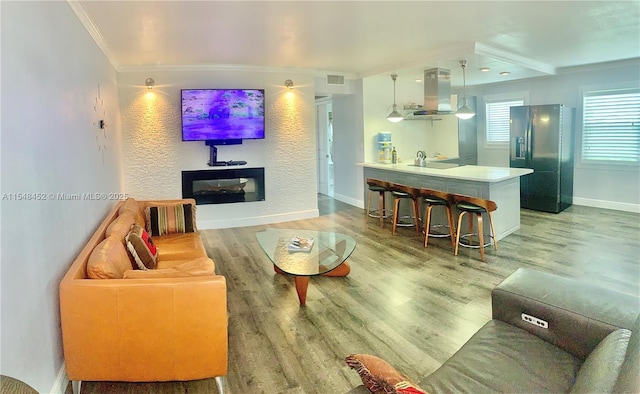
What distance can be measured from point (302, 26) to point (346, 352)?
3.06 m

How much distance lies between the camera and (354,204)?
8000 millimetres

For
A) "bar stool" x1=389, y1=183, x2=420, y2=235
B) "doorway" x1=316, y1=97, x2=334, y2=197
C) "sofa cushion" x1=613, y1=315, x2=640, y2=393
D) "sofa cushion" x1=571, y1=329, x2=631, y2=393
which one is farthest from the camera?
"doorway" x1=316, y1=97, x2=334, y2=197

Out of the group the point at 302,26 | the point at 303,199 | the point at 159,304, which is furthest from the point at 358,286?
the point at 303,199

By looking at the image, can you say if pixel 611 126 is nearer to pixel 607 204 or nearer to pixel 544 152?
pixel 544 152

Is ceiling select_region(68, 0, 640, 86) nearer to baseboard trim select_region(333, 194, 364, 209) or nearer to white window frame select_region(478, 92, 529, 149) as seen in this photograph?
white window frame select_region(478, 92, 529, 149)

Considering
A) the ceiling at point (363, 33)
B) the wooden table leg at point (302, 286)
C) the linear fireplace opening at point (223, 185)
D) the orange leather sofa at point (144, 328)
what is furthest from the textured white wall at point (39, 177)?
the linear fireplace opening at point (223, 185)

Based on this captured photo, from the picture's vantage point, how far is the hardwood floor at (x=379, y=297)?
2.55 m

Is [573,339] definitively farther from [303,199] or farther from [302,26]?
[303,199]

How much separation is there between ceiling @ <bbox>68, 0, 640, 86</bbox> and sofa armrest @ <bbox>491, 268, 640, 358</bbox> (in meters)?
2.47

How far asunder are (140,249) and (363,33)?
3124mm

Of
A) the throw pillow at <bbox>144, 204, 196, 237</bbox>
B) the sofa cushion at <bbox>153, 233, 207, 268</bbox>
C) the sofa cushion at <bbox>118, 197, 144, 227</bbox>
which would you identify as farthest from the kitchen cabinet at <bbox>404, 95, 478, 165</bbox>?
the sofa cushion at <bbox>118, 197, 144, 227</bbox>

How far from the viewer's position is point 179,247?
3.90 metres

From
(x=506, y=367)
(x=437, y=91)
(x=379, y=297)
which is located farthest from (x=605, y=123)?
(x=506, y=367)

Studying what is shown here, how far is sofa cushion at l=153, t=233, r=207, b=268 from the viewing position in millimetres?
3648
